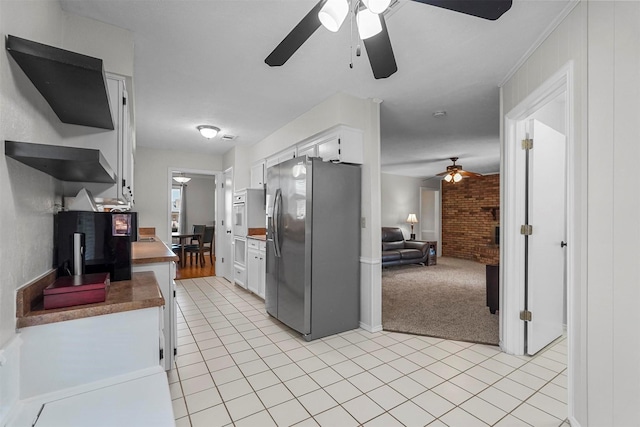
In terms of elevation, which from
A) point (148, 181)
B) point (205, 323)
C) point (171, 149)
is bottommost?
point (205, 323)

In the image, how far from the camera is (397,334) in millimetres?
2975

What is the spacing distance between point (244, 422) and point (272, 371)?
1.85ft

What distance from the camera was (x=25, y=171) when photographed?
44.7 inches

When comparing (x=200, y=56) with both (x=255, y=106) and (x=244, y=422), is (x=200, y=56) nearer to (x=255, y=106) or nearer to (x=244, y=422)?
(x=255, y=106)

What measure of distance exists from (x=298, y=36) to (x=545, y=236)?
2.66 meters

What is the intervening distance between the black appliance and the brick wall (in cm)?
772

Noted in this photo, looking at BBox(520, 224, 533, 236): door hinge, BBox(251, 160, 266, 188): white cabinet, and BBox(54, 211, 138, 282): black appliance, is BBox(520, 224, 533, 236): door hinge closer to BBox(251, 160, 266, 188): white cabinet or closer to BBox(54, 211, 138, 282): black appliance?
BBox(54, 211, 138, 282): black appliance

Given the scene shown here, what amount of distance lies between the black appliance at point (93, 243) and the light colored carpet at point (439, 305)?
101 inches

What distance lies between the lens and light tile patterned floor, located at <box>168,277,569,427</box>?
1751mm

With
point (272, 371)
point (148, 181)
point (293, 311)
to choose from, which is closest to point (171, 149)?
point (148, 181)

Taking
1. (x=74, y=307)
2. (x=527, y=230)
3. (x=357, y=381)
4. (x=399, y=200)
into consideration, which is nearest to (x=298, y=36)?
(x=74, y=307)

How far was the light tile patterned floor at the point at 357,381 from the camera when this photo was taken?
1.75 metres

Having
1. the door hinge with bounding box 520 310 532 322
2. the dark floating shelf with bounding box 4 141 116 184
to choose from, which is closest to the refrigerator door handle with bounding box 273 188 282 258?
the dark floating shelf with bounding box 4 141 116 184

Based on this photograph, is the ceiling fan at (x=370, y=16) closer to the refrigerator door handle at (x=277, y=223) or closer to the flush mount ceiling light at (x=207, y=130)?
the refrigerator door handle at (x=277, y=223)
